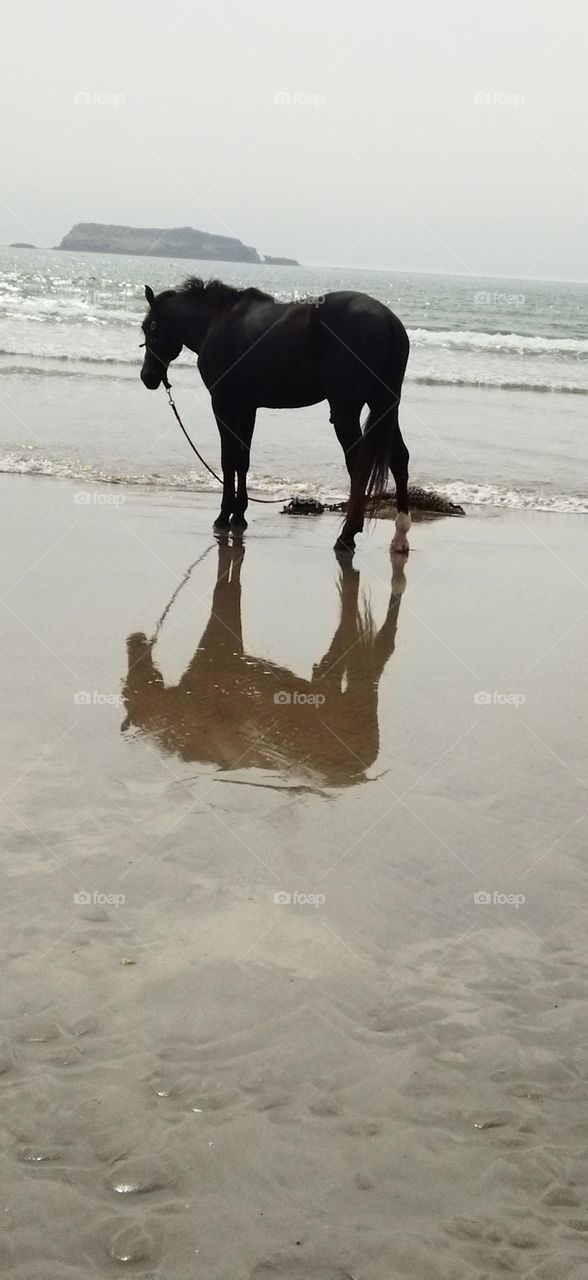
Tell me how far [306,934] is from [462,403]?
49.0 ft

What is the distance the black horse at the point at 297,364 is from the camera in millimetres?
7035

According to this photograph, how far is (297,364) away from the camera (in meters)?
7.32

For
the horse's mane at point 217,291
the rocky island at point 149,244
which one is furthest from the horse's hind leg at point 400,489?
the rocky island at point 149,244

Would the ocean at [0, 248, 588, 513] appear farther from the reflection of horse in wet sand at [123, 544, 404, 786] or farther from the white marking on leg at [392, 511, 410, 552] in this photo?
the reflection of horse in wet sand at [123, 544, 404, 786]

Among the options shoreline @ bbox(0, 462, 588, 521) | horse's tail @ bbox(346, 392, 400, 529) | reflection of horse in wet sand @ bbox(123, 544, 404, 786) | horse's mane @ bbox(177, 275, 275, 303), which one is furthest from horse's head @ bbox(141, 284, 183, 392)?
reflection of horse in wet sand @ bbox(123, 544, 404, 786)

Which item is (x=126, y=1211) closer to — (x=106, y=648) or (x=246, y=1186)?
(x=246, y=1186)

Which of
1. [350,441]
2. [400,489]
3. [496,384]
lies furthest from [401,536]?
[496,384]

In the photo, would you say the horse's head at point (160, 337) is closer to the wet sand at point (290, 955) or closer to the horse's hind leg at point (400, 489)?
the horse's hind leg at point (400, 489)

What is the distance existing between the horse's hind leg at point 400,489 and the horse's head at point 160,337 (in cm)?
186

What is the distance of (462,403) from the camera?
16.7m

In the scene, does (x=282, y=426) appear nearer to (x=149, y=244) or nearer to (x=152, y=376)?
(x=152, y=376)

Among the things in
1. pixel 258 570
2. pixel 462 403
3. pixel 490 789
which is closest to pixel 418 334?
pixel 462 403

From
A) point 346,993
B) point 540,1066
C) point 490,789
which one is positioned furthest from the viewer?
point 490,789

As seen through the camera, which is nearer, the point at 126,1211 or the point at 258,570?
the point at 126,1211
